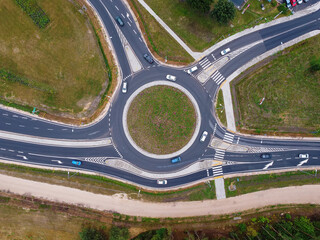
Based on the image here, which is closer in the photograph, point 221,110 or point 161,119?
point 161,119

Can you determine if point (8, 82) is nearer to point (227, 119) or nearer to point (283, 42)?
point (227, 119)

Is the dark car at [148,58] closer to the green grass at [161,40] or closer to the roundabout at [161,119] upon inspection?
the green grass at [161,40]

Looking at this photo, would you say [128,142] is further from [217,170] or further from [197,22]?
[197,22]

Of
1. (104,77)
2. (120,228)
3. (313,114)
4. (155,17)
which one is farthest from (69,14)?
(313,114)

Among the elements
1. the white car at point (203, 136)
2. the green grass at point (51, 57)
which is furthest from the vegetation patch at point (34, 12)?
the white car at point (203, 136)

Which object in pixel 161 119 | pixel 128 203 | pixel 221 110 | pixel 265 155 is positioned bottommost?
pixel 128 203

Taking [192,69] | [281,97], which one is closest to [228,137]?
[281,97]
